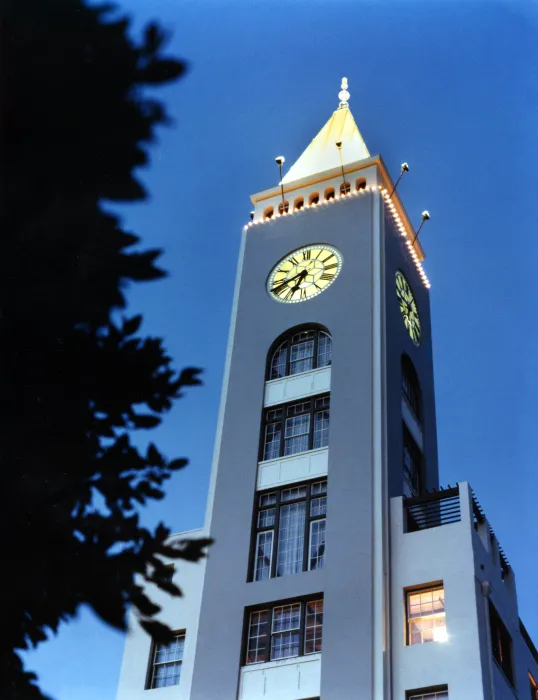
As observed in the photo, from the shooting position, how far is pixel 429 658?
2611 centimetres

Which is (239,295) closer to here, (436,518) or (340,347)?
(340,347)

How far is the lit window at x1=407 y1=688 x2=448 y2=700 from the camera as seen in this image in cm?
2548

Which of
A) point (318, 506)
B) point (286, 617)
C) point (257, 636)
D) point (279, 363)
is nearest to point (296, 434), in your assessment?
point (318, 506)

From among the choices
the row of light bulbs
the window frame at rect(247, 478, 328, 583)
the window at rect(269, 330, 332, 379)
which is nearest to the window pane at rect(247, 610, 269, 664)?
the window frame at rect(247, 478, 328, 583)

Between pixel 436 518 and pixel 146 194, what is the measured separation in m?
22.5

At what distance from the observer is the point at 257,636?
1123 inches

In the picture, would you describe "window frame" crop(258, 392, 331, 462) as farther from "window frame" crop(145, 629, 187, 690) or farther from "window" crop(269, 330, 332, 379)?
"window frame" crop(145, 629, 187, 690)

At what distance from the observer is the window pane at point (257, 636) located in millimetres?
28125

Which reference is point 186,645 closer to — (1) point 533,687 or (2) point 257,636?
(2) point 257,636

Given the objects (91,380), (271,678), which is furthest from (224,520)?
(91,380)

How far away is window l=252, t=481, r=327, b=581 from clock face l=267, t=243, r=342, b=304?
8137mm

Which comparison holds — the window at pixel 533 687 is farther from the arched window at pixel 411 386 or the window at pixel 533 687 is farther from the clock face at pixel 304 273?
the clock face at pixel 304 273

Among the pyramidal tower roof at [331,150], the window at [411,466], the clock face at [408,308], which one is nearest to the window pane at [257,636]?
the window at [411,466]

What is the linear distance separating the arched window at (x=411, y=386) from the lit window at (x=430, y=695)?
497 inches
